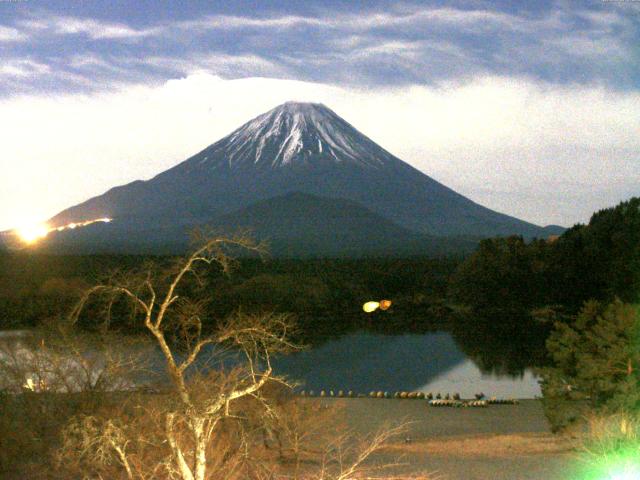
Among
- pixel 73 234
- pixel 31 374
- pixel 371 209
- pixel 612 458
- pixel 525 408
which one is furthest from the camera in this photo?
pixel 371 209

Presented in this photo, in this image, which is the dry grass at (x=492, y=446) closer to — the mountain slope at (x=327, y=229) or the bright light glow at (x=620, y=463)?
the bright light glow at (x=620, y=463)

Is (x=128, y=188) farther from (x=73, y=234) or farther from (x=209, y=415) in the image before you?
(x=209, y=415)

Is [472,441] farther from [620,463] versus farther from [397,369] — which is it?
[397,369]

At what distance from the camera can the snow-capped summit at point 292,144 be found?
358ft

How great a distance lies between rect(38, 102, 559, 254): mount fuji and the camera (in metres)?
99.4

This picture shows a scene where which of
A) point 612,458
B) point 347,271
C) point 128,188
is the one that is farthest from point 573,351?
point 128,188

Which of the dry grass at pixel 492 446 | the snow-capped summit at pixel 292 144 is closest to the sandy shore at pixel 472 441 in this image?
the dry grass at pixel 492 446

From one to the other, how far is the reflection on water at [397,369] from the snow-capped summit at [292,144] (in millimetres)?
76989

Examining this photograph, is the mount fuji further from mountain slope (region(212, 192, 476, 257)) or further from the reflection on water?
the reflection on water

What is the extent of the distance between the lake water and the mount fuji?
6245 centimetres

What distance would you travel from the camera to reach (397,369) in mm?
26500

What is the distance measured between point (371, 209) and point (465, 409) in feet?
300

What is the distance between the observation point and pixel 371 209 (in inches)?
4313

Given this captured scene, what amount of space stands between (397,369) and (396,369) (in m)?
0.03
